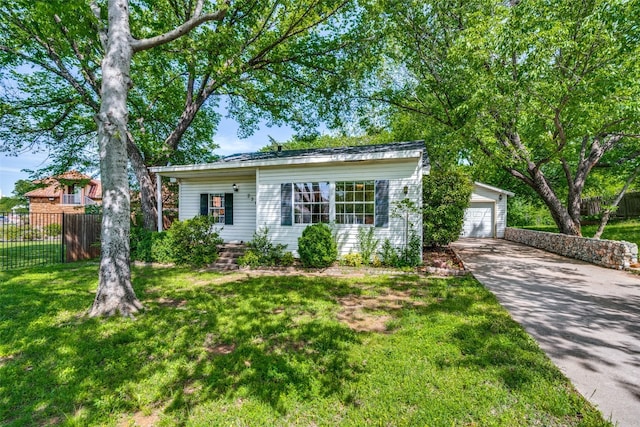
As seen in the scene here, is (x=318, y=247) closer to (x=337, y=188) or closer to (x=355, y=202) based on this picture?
(x=355, y=202)

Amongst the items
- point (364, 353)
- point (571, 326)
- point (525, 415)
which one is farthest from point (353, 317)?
point (571, 326)

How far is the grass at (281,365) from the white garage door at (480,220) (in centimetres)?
1312

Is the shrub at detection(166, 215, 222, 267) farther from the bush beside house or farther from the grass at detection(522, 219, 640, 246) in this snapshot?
the grass at detection(522, 219, 640, 246)

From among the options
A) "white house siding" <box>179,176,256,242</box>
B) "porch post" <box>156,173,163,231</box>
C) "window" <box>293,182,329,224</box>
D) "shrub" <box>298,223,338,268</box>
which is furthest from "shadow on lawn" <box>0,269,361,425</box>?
"white house siding" <box>179,176,256,242</box>

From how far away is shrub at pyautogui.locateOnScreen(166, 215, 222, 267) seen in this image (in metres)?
8.90

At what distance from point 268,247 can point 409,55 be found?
8545 mm

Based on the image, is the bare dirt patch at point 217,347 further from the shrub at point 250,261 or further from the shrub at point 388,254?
the shrub at point 388,254

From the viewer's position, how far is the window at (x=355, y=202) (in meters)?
8.47

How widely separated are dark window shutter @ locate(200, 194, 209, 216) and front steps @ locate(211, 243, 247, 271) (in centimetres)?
172

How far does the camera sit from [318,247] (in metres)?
7.75

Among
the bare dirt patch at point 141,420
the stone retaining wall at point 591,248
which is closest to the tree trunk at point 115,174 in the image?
the bare dirt patch at point 141,420

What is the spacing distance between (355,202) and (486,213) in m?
11.9

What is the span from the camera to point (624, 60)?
278 inches

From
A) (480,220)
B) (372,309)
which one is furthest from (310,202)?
(480,220)
